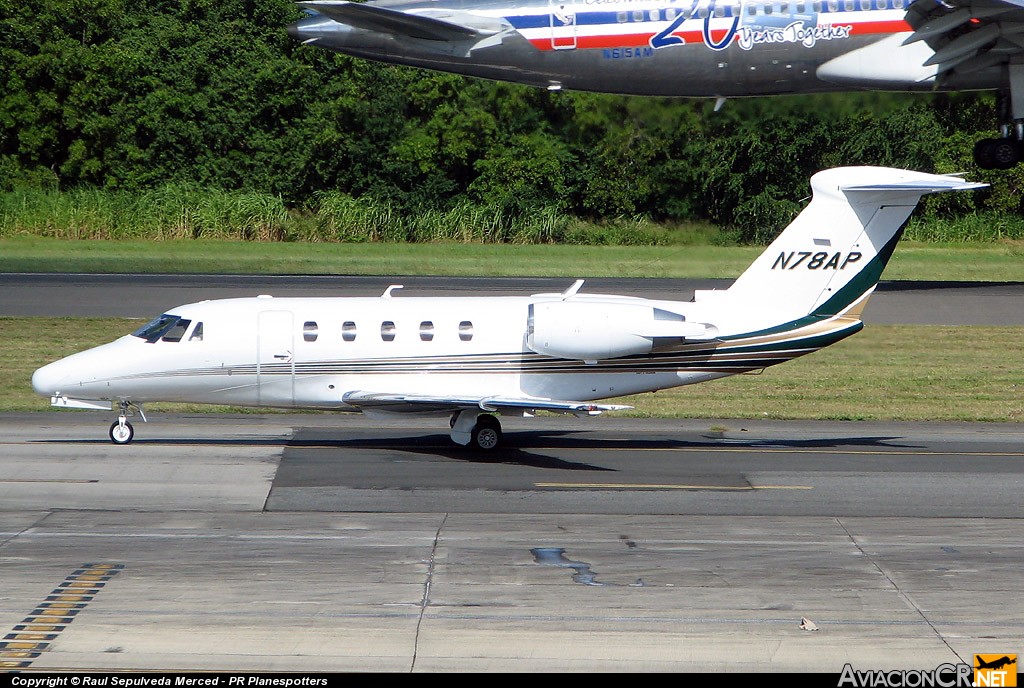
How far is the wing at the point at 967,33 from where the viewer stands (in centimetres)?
3181

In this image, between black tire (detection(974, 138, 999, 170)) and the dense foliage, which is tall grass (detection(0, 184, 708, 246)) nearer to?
the dense foliage

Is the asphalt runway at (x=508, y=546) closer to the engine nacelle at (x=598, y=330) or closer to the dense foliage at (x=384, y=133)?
the engine nacelle at (x=598, y=330)

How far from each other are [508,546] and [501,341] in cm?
669

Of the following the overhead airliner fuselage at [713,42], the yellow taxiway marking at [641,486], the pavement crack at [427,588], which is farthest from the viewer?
the overhead airliner fuselage at [713,42]

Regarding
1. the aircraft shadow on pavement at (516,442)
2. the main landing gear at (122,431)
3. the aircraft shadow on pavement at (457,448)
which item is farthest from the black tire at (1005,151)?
the main landing gear at (122,431)

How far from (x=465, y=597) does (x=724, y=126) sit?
22749 millimetres

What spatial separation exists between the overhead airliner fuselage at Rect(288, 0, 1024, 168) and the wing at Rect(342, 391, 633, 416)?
14.5 metres

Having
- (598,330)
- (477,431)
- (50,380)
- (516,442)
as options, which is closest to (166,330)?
(50,380)

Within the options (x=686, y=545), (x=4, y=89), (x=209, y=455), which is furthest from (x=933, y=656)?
(x=4, y=89)

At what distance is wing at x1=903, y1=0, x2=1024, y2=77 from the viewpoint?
31812 millimetres

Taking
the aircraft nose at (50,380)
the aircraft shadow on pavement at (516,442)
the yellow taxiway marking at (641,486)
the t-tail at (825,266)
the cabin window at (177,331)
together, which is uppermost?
the t-tail at (825,266)

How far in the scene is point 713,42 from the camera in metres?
33.2

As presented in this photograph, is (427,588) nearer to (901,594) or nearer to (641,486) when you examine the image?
(901,594)

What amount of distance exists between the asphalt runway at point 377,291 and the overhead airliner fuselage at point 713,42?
271 inches
